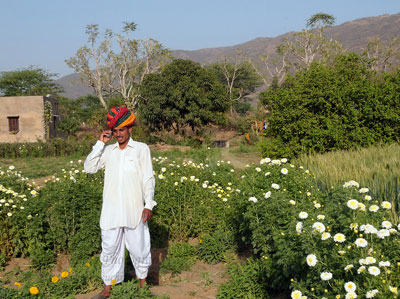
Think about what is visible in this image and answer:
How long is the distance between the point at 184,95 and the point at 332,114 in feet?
55.6

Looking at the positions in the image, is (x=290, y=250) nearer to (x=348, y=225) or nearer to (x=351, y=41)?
(x=348, y=225)

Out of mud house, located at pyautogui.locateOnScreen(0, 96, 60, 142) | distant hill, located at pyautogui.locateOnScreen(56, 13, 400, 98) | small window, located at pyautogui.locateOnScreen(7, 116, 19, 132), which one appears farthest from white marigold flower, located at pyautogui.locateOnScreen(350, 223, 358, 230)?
distant hill, located at pyautogui.locateOnScreen(56, 13, 400, 98)

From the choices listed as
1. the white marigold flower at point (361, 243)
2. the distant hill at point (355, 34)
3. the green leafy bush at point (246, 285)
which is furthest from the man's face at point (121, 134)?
the distant hill at point (355, 34)

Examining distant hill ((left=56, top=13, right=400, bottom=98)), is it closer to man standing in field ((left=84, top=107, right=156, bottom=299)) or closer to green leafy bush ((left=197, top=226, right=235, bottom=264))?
green leafy bush ((left=197, top=226, right=235, bottom=264))

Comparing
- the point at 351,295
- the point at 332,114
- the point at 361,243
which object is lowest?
the point at 351,295

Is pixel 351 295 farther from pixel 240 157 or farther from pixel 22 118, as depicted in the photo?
pixel 22 118

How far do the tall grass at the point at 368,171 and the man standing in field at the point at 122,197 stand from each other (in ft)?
9.29

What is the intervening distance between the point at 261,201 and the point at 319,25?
55.0 metres

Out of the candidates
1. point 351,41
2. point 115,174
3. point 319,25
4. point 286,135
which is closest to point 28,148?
point 286,135

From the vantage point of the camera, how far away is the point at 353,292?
254cm

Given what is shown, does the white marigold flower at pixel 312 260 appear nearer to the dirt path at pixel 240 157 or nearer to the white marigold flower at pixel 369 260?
the white marigold flower at pixel 369 260

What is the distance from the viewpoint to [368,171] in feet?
20.2

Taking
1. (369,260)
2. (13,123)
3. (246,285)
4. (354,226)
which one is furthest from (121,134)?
(13,123)

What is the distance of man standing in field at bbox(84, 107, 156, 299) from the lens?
4.07 m
